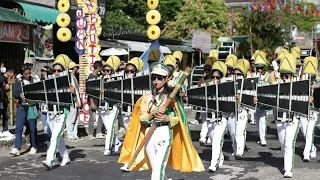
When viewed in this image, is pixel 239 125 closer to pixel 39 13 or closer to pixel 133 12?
pixel 39 13

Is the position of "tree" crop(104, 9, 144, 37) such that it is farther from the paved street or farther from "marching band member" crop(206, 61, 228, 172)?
"marching band member" crop(206, 61, 228, 172)

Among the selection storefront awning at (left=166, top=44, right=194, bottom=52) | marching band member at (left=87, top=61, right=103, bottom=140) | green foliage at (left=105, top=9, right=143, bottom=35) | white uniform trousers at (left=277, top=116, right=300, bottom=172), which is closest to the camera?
white uniform trousers at (left=277, top=116, right=300, bottom=172)

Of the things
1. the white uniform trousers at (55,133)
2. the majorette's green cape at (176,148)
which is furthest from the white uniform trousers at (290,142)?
the white uniform trousers at (55,133)

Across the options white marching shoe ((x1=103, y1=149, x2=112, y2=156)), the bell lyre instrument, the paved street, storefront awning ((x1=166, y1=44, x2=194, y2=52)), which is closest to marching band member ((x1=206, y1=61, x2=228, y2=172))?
the paved street

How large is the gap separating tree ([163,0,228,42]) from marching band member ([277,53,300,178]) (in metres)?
24.3

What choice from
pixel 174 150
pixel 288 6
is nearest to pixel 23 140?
pixel 174 150

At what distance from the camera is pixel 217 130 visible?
9.66m

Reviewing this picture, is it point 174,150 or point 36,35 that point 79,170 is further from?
point 36,35

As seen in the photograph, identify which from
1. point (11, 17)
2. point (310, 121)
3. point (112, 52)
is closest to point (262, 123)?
point (310, 121)

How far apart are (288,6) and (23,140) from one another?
37547 mm

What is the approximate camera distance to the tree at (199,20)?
3409cm

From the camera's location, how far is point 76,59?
73.4 feet

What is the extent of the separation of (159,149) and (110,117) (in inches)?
165

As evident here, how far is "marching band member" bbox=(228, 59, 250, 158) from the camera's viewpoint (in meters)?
10.7
